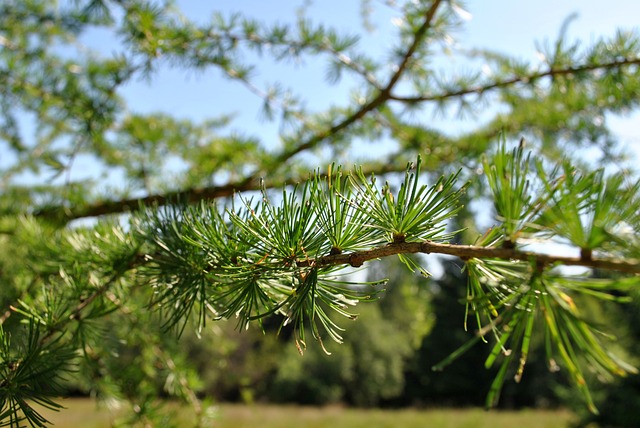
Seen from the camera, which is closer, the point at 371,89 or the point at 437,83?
the point at 437,83

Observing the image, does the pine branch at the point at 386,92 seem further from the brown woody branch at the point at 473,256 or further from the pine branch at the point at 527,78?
the brown woody branch at the point at 473,256

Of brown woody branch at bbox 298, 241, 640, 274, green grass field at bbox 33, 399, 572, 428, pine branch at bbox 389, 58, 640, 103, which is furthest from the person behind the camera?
green grass field at bbox 33, 399, 572, 428

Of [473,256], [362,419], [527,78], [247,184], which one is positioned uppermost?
[527,78]

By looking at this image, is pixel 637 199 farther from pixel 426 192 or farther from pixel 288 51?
pixel 288 51

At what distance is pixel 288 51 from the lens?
29.6 inches

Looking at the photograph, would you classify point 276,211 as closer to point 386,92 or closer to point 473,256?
point 473,256

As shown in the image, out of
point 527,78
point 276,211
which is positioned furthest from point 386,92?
point 276,211

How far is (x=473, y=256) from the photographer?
0.20 meters

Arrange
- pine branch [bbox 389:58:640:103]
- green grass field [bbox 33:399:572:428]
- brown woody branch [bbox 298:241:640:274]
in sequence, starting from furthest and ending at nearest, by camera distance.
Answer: green grass field [bbox 33:399:572:428]
pine branch [bbox 389:58:640:103]
brown woody branch [bbox 298:241:640:274]

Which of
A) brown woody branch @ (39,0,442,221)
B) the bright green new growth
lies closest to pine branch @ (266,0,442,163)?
brown woody branch @ (39,0,442,221)

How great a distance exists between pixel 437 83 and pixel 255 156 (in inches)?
12.6

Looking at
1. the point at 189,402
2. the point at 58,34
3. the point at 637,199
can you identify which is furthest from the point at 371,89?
the point at 58,34

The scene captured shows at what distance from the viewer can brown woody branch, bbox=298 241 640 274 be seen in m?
0.17

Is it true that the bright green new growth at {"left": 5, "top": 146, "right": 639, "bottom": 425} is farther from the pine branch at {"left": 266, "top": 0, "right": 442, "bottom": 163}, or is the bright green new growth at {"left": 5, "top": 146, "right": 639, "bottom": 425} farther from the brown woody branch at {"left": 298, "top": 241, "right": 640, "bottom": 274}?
the pine branch at {"left": 266, "top": 0, "right": 442, "bottom": 163}
